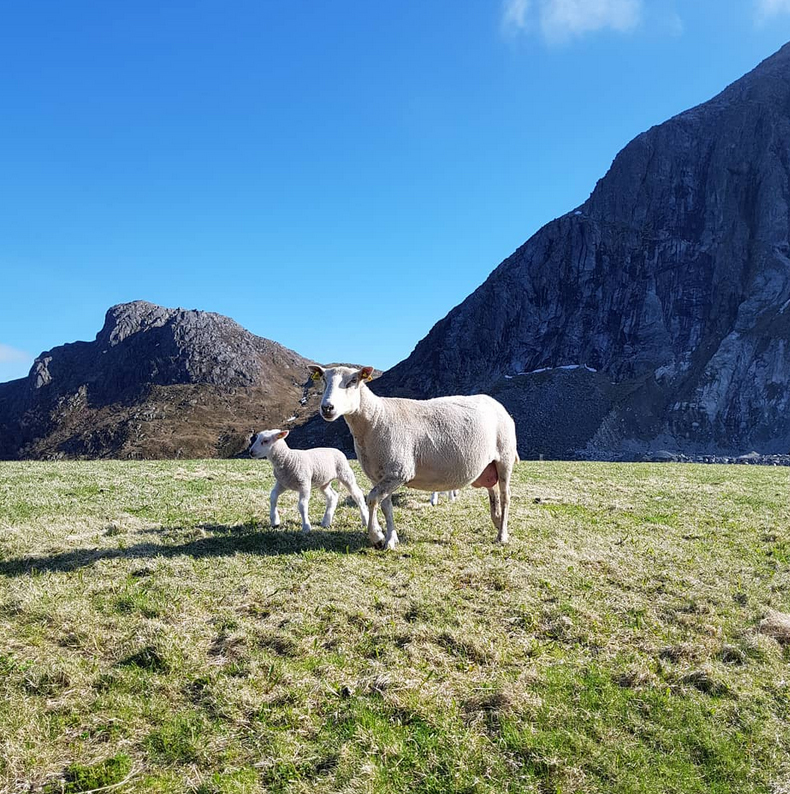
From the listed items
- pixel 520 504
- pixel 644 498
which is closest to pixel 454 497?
pixel 520 504

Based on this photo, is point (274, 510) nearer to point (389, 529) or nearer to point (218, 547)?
point (218, 547)

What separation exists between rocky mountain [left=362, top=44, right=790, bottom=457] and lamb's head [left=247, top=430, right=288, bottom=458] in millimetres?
64996

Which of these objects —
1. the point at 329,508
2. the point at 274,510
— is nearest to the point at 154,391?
the point at 274,510

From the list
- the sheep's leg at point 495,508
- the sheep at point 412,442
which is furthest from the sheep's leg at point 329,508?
the sheep's leg at point 495,508

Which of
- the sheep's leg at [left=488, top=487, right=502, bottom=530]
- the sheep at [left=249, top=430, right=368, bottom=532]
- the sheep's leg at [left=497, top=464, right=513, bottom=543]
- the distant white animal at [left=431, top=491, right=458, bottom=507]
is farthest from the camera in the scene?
the distant white animal at [left=431, top=491, right=458, bottom=507]

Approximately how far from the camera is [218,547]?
978cm

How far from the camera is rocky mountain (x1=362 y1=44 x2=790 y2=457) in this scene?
269ft

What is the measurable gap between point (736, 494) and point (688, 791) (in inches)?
650

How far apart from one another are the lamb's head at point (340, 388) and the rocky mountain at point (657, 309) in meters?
66.5

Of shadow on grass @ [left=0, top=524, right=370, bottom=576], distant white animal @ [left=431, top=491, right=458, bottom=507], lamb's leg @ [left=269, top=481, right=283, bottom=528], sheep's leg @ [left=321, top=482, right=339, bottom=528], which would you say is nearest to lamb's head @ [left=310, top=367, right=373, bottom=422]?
shadow on grass @ [left=0, top=524, right=370, bottom=576]

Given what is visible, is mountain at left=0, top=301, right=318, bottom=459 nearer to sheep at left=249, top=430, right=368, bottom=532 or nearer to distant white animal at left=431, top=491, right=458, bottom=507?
distant white animal at left=431, top=491, right=458, bottom=507

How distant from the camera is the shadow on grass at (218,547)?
8680 millimetres

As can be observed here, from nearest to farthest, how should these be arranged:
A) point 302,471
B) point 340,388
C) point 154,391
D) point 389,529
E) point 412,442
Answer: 1. point 340,388
2. point 412,442
3. point 389,529
4. point 302,471
5. point 154,391

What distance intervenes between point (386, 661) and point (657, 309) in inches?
4470
